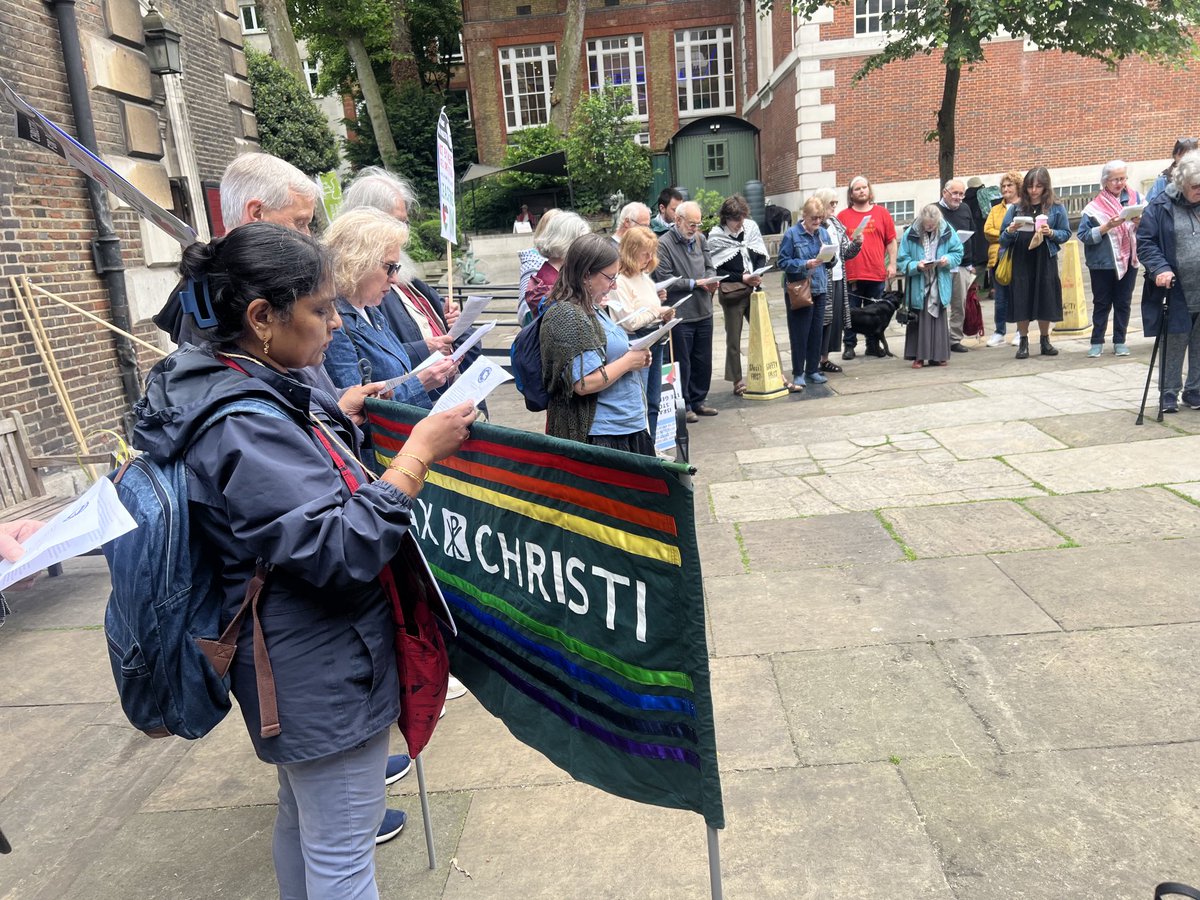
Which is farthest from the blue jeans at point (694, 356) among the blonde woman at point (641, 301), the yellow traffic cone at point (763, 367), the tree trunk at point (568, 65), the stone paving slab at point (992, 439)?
the tree trunk at point (568, 65)

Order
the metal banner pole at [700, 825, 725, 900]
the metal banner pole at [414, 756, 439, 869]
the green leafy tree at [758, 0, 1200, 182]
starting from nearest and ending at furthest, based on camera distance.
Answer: the metal banner pole at [700, 825, 725, 900]
the metal banner pole at [414, 756, 439, 869]
the green leafy tree at [758, 0, 1200, 182]

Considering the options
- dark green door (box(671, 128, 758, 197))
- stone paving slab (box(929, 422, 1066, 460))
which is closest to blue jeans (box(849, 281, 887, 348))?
stone paving slab (box(929, 422, 1066, 460))

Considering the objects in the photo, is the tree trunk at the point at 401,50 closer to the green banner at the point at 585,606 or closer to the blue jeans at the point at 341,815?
the green banner at the point at 585,606

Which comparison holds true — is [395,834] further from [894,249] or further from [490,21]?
[490,21]

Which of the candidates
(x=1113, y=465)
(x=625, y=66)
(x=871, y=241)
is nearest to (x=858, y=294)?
(x=871, y=241)

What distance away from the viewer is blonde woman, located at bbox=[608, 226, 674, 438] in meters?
5.63

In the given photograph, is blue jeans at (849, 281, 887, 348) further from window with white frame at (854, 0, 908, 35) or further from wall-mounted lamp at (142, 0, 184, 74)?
window with white frame at (854, 0, 908, 35)

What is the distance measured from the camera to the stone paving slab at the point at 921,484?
546 cm

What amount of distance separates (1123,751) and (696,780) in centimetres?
190

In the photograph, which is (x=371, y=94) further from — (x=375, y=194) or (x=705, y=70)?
(x=375, y=194)

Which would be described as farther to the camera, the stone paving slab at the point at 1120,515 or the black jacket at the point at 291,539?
the stone paving slab at the point at 1120,515

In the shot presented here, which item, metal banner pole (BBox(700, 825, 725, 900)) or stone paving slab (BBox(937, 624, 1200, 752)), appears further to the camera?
stone paving slab (BBox(937, 624, 1200, 752))

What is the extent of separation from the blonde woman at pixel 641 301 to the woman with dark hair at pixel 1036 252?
4.96 metres

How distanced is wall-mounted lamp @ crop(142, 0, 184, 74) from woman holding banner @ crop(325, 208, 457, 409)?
266 inches
